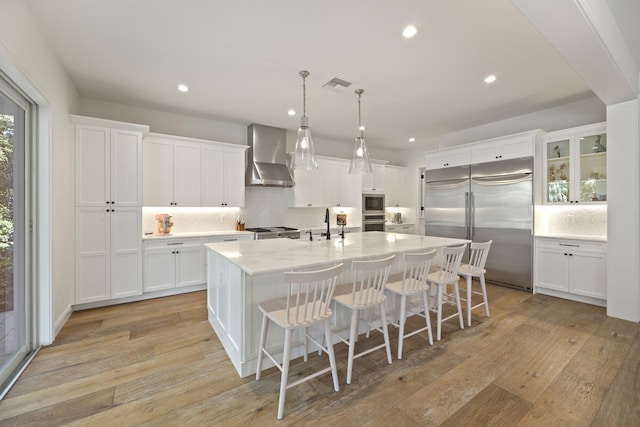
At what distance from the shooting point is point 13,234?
7.60ft

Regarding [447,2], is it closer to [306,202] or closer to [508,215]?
[508,215]

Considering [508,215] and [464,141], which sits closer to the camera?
[508,215]

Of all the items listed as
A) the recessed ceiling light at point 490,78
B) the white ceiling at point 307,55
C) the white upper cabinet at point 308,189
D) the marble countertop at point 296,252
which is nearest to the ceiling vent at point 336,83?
the white ceiling at point 307,55

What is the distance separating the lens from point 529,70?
3.17 meters

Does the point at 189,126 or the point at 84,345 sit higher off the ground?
the point at 189,126

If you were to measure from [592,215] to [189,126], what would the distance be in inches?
250

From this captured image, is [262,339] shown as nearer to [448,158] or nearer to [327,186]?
[327,186]

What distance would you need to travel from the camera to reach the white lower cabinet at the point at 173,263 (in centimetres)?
399

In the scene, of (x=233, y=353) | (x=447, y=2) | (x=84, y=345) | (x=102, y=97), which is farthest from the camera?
(x=102, y=97)

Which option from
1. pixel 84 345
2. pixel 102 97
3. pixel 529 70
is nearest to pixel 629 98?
pixel 529 70

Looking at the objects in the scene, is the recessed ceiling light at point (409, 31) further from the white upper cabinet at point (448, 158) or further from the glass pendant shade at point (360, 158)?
the white upper cabinet at point (448, 158)

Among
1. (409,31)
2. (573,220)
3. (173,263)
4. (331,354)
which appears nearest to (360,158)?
(409,31)

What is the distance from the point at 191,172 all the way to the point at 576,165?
5691 millimetres

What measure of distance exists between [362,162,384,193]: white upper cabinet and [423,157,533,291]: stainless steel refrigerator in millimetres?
1441
